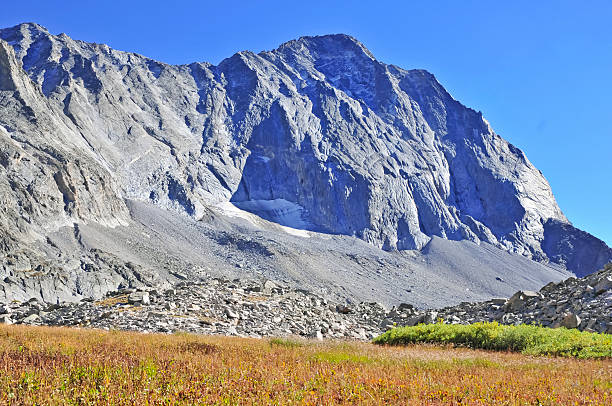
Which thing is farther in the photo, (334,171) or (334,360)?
(334,171)

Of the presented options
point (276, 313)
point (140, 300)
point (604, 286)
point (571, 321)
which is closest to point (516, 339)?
point (571, 321)

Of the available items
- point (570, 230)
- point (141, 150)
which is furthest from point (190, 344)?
point (570, 230)

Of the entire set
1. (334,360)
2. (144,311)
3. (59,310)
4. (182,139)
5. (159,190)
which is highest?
(182,139)

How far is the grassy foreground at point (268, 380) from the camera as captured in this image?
6.30 metres

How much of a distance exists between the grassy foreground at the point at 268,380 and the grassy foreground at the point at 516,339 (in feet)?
9.91

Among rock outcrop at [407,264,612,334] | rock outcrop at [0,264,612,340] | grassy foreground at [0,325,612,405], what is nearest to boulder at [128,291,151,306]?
rock outcrop at [0,264,612,340]

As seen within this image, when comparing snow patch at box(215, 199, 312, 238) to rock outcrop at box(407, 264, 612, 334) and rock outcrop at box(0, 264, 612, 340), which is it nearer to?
rock outcrop at box(0, 264, 612, 340)

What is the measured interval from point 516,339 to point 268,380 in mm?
10957

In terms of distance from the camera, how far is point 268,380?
24.1 feet

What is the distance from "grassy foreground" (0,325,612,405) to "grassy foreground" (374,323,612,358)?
3.02m

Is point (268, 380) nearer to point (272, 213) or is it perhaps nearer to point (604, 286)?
point (604, 286)

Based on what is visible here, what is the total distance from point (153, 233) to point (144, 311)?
9169 cm

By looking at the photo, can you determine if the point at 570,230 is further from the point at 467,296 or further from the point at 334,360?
the point at 334,360

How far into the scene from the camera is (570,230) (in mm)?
193375
